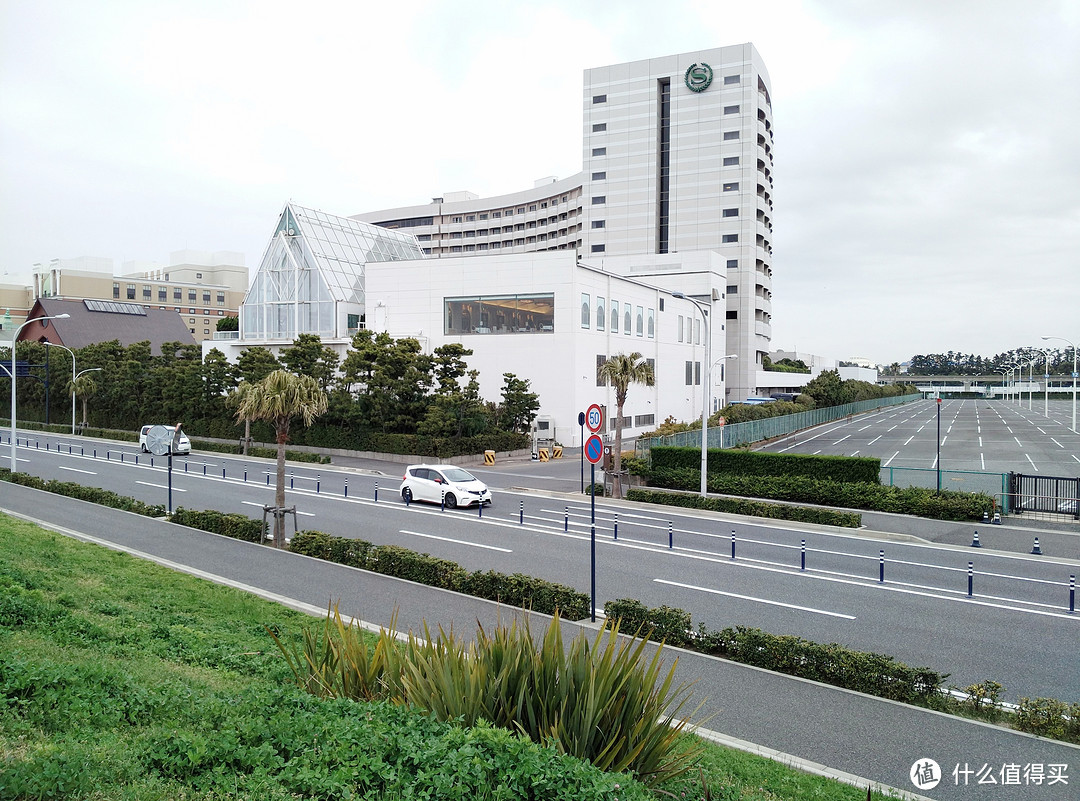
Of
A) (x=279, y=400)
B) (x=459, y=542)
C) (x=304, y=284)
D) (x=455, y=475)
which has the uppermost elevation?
(x=304, y=284)

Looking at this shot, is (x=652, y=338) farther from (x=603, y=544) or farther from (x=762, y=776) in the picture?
(x=762, y=776)

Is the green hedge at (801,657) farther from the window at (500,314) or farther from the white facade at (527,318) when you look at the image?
the window at (500,314)

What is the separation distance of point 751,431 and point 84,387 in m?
54.0

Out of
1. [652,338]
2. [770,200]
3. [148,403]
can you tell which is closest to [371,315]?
[148,403]

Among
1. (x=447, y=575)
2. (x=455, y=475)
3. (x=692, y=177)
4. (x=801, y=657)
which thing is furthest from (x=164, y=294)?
(x=801, y=657)

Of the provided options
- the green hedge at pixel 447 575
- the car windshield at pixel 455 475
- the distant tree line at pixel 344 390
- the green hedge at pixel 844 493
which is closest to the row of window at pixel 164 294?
the distant tree line at pixel 344 390

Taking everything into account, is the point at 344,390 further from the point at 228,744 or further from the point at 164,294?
the point at 164,294

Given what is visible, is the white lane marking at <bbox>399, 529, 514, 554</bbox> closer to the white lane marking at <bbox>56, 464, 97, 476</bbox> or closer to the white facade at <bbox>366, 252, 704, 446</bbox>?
the white lane marking at <bbox>56, 464, 97, 476</bbox>

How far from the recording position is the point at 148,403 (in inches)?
2224

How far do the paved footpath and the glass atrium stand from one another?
1675 inches

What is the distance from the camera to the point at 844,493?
91.3ft

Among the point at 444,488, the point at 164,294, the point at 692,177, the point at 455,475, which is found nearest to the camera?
the point at 444,488

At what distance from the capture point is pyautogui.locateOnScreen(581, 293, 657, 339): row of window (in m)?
51.1

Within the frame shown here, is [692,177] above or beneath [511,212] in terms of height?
beneath
